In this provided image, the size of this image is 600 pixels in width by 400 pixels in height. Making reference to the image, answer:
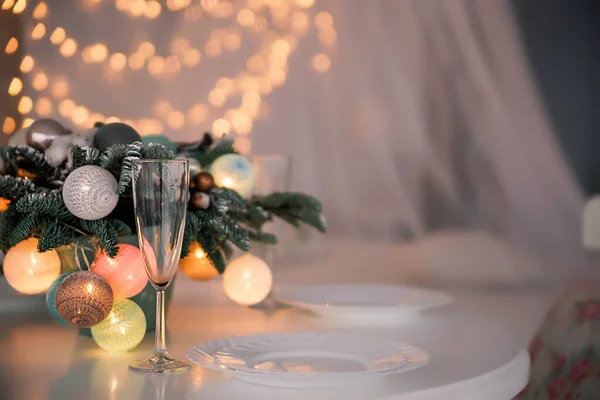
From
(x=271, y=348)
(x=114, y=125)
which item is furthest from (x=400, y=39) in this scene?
(x=271, y=348)

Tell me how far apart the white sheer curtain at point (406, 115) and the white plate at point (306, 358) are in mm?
1830

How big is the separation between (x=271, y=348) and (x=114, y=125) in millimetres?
405

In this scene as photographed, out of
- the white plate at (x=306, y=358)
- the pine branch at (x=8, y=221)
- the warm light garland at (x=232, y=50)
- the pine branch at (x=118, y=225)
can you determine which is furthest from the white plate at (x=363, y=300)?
the warm light garland at (x=232, y=50)

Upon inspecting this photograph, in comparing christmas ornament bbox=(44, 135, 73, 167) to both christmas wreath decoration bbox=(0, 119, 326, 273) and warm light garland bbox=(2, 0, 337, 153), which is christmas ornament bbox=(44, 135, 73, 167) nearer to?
A: christmas wreath decoration bbox=(0, 119, 326, 273)

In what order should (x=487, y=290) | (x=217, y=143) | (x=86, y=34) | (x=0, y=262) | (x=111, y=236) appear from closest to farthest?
(x=111, y=236) → (x=0, y=262) → (x=217, y=143) → (x=487, y=290) → (x=86, y=34)

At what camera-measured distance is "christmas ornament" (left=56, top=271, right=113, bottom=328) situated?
2.93 feet

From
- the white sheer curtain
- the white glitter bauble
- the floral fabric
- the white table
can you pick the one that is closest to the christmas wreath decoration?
the white glitter bauble

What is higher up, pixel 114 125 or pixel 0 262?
pixel 114 125

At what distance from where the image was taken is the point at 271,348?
89 centimetres

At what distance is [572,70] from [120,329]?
2.05 m

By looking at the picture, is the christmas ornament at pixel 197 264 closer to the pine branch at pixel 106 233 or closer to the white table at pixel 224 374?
the white table at pixel 224 374

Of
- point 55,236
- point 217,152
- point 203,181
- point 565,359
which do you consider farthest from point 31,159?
point 565,359

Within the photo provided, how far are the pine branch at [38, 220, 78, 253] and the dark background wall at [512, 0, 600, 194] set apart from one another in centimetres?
196

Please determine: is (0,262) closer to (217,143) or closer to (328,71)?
(217,143)
